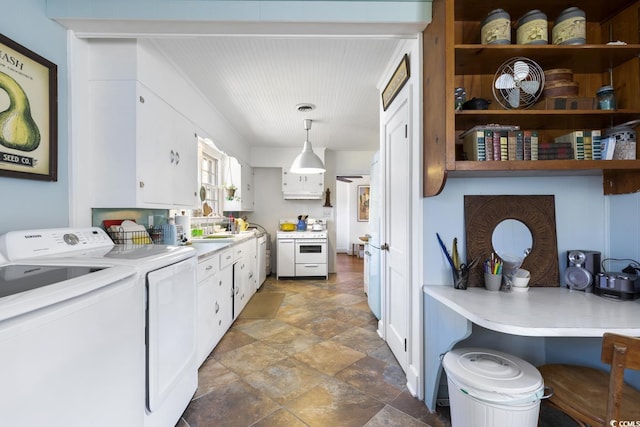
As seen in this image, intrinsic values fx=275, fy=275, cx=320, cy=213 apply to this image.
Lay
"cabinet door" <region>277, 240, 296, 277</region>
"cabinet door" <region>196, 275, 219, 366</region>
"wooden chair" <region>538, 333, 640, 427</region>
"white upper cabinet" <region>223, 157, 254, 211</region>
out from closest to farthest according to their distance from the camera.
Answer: "wooden chair" <region>538, 333, 640, 427</region> → "cabinet door" <region>196, 275, 219, 366</region> → "white upper cabinet" <region>223, 157, 254, 211</region> → "cabinet door" <region>277, 240, 296, 277</region>

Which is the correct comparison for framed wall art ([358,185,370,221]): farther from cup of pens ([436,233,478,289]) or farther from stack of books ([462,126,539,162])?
stack of books ([462,126,539,162])

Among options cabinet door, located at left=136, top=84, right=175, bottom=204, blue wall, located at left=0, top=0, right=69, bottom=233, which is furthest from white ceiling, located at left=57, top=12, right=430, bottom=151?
cabinet door, located at left=136, top=84, right=175, bottom=204

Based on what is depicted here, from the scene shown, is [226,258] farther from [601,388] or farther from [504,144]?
[601,388]

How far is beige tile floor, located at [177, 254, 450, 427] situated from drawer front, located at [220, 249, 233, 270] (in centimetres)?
69

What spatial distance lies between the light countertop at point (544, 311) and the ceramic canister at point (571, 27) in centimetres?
130

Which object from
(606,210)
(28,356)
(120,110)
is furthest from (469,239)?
(120,110)

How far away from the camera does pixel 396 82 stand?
2.05 m

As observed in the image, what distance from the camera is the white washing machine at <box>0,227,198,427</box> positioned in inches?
49.9

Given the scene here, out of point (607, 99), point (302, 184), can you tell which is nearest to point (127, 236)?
point (607, 99)

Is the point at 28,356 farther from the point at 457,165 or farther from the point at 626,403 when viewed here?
the point at 626,403

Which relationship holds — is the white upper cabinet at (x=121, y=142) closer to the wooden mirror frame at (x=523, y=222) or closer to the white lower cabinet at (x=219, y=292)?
the white lower cabinet at (x=219, y=292)

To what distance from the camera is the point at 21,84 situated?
4.46ft

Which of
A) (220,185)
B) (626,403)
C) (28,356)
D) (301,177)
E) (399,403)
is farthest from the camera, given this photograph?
(301,177)

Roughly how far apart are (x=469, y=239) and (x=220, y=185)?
11.8 ft
